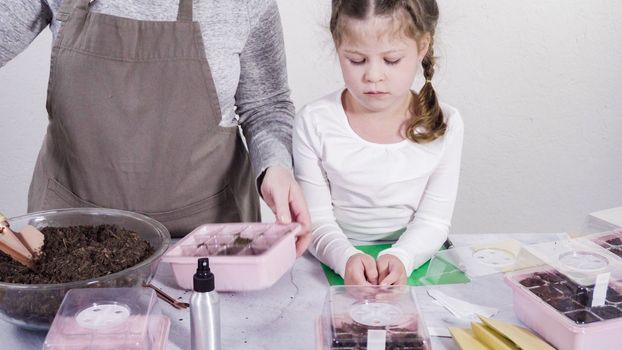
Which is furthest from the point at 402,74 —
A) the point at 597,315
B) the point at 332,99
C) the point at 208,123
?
the point at 597,315

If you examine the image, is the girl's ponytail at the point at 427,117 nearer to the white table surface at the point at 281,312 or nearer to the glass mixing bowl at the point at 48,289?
the white table surface at the point at 281,312

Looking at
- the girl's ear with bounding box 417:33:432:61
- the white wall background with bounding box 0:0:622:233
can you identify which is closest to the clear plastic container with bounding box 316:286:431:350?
the girl's ear with bounding box 417:33:432:61

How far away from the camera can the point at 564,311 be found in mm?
959

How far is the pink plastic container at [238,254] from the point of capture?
1.08 metres

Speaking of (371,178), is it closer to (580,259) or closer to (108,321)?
(580,259)

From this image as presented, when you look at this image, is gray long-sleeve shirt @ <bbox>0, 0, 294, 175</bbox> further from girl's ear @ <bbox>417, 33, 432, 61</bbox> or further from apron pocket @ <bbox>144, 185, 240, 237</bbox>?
girl's ear @ <bbox>417, 33, 432, 61</bbox>

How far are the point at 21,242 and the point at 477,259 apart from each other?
0.80 m

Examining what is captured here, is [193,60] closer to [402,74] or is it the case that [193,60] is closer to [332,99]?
[332,99]

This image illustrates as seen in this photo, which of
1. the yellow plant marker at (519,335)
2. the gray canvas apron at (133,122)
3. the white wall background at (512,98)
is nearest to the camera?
the yellow plant marker at (519,335)

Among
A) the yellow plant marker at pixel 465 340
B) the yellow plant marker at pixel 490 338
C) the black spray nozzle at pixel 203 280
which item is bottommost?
the yellow plant marker at pixel 465 340

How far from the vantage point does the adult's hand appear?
3.95ft

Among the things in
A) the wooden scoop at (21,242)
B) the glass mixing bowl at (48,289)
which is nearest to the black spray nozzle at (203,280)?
the glass mixing bowl at (48,289)

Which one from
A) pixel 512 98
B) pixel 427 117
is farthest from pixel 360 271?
pixel 512 98

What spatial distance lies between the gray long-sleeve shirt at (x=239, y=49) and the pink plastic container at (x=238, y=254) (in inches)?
7.3
